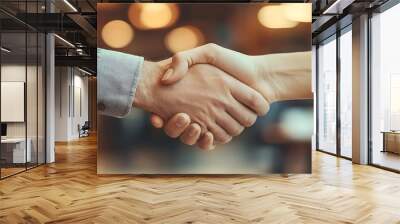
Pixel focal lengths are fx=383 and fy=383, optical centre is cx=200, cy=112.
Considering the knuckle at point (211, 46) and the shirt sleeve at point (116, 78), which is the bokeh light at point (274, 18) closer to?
the knuckle at point (211, 46)

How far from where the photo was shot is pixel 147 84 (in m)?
6.44

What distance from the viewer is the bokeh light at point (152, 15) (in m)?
6.57

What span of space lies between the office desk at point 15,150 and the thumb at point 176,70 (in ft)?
10.3

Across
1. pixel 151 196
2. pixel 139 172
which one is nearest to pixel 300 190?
pixel 151 196

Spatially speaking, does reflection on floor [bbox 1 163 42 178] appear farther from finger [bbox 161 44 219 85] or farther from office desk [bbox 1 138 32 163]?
finger [bbox 161 44 219 85]

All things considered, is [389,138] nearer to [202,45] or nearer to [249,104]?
[249,104]

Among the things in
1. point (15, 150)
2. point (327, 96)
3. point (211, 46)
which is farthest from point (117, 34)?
point (327, 96)

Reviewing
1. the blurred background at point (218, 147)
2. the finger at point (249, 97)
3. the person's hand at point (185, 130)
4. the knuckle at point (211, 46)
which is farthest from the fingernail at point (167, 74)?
the finger at point (249, 97)

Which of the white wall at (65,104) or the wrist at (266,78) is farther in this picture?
the white wall at (65,104)

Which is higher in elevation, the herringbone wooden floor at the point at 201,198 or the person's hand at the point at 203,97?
the person's hand at the point at 203,97

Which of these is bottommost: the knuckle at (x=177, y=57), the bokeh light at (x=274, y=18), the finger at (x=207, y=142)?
the finger at (x=207, y=142)

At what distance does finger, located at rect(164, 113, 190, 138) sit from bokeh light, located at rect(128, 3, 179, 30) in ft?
5.19

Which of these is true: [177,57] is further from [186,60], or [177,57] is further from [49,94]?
[49,94]

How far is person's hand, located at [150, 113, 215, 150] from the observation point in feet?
21.2
